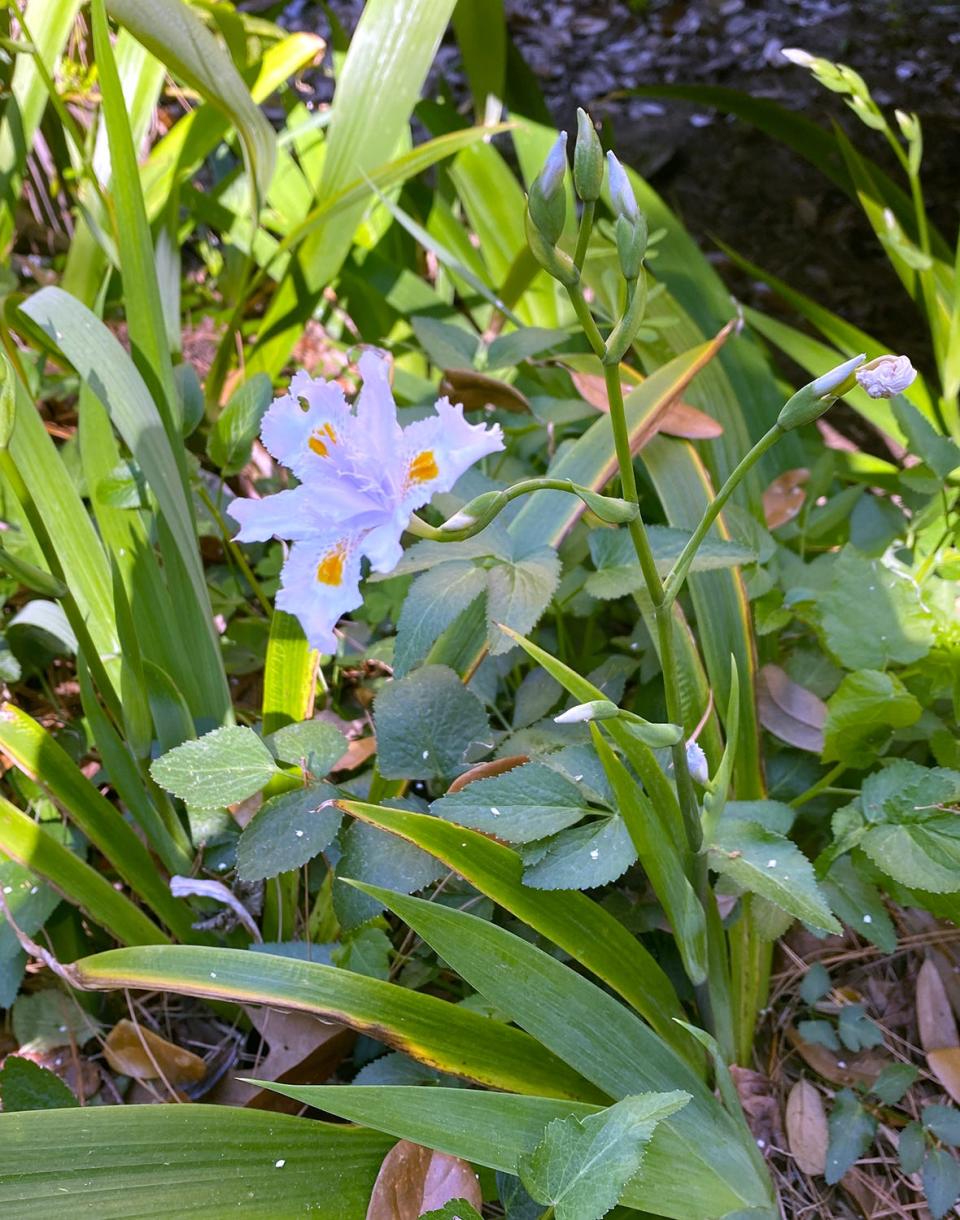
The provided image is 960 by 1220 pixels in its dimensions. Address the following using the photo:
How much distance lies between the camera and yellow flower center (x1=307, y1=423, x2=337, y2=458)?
24.9 inches

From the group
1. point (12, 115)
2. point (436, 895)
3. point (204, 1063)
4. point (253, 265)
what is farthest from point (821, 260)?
point (204, 1063)

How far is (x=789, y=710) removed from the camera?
3.43 ft

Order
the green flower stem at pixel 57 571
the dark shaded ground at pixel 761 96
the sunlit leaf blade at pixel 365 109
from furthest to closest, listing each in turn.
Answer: the dark shaded ground at pixel 761 96 → the sunlit leaf blade at pixel 365 109 → the green flower stem at pixel 57 571

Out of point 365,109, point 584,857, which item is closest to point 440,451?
point 584,857

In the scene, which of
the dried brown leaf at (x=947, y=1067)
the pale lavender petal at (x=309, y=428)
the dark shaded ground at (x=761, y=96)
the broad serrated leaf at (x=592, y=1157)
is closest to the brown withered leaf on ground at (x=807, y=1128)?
the dried brown leaf at (x=947, y=1067)

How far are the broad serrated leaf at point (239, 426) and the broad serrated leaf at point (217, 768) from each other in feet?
1.25

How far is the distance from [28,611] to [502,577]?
22.1 inches

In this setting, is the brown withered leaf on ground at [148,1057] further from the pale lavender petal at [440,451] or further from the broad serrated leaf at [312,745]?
the pale lavender petal at [440,451]

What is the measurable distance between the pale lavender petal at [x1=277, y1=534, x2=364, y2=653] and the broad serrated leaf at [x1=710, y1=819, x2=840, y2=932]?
375 mm

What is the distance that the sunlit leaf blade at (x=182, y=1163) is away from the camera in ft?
2.14

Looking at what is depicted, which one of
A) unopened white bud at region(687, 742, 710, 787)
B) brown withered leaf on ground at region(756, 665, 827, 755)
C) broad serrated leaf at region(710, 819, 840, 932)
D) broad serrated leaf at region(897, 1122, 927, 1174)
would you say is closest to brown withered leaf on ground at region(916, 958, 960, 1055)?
broad serrated leaf at region(897, 1122, 927, 1174)

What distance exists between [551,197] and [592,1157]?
1.98 ft

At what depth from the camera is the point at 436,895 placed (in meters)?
0.91

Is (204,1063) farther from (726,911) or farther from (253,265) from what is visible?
(253,265)
